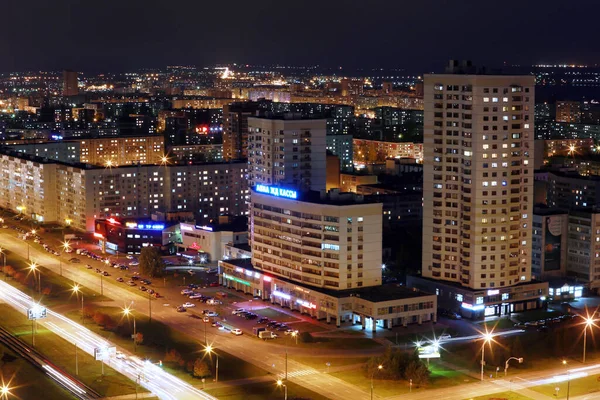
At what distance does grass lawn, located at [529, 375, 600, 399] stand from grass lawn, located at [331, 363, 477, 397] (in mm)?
3158

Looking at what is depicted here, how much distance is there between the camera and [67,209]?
93875 millimetres

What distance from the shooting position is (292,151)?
243 ft

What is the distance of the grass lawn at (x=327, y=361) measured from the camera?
2080 inches

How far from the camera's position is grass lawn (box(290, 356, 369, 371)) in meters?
52.8

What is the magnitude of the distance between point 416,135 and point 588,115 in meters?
40.1

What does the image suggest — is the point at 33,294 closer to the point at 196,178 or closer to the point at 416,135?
the point at 196,178

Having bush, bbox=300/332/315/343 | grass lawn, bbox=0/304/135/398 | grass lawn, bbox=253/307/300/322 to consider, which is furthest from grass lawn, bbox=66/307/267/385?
grass lawn, bbox=253/307/300/322

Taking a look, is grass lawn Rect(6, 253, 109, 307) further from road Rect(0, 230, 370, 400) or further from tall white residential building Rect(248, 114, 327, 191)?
tall white residential building Rect(248, 114, 327, 191)

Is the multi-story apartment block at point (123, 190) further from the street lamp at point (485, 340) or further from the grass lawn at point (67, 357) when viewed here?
the street lamp at point (485, 340)

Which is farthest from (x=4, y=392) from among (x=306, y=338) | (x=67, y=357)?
(x=306, y=338)

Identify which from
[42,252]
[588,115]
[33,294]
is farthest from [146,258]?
[588,115]

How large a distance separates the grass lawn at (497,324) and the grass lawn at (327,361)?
915cm

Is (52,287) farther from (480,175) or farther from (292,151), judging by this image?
(480,175)

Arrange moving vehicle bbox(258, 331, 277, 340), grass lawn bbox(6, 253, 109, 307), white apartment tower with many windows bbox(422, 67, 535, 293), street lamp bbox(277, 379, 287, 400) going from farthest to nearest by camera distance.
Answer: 1. grass lawn bbox(6, 253, 109, 307)
2. white apartment tower with many windows bbox(422, 67, 535, 293)
3. moving vehicle bbox(258, 331, 277, 340)
4. street lamp bbox(277, 379, 287, 400)
